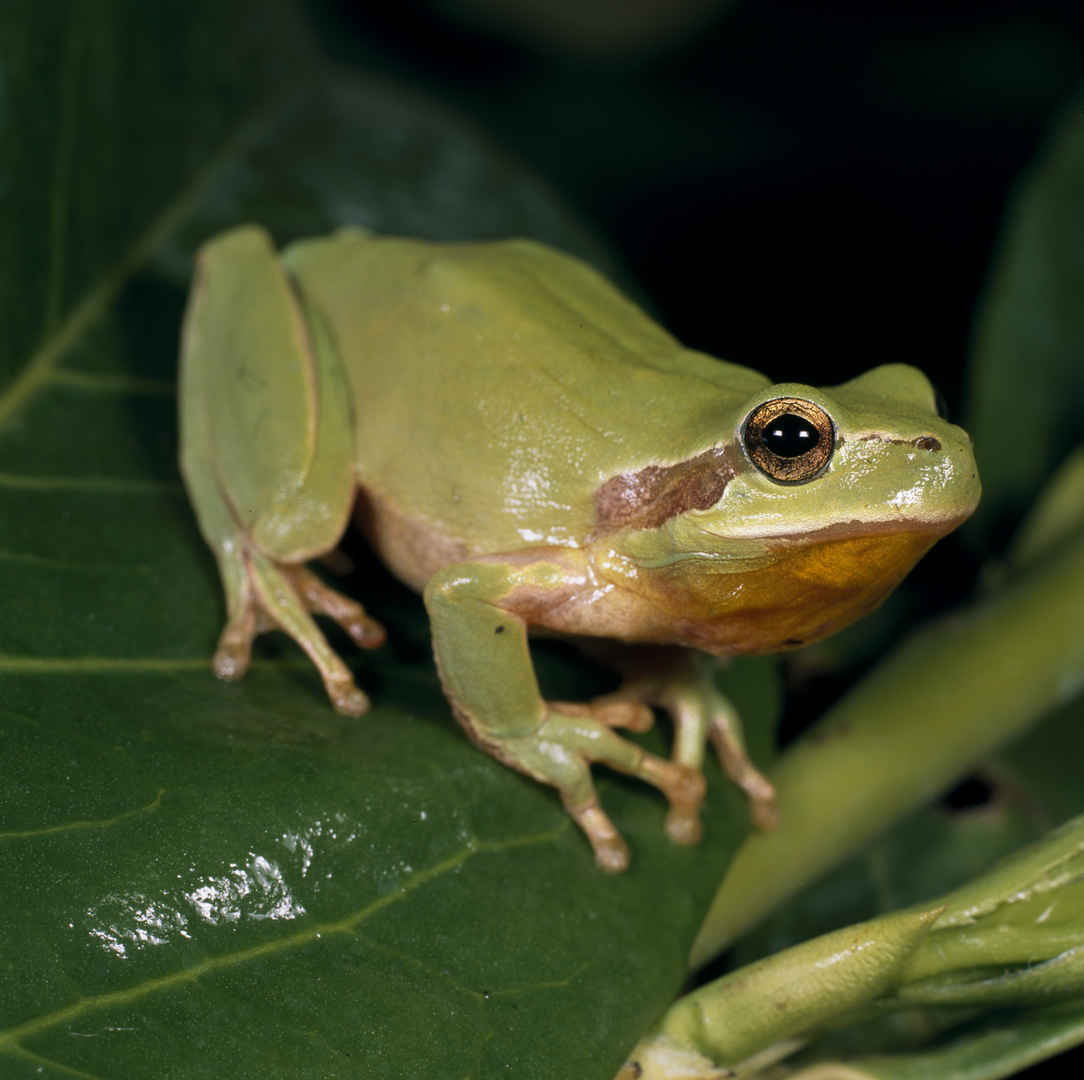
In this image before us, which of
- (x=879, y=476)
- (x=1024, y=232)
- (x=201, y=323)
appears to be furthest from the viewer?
(x=1024, y=232)

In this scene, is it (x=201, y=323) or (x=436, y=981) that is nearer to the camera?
(x=436, y=981)

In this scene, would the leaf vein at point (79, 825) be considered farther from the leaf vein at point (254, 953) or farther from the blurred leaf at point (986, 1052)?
the blurred leaf at point (986, 1052)

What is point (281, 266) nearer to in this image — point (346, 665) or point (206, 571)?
point (206, 571)

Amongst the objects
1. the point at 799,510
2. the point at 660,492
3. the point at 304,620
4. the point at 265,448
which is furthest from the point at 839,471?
the point at 265,448

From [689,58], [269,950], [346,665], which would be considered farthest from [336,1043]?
[689,58]

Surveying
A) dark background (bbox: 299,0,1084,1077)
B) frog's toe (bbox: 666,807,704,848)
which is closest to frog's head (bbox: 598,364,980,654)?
frog's toe (bbox: 666,807,704,848)

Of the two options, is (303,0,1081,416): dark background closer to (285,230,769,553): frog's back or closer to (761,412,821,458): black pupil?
(285,230,769,553): frog's back

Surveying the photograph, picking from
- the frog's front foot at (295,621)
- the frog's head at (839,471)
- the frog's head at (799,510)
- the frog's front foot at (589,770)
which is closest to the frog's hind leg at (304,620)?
the frog's front foot at (295,621)
